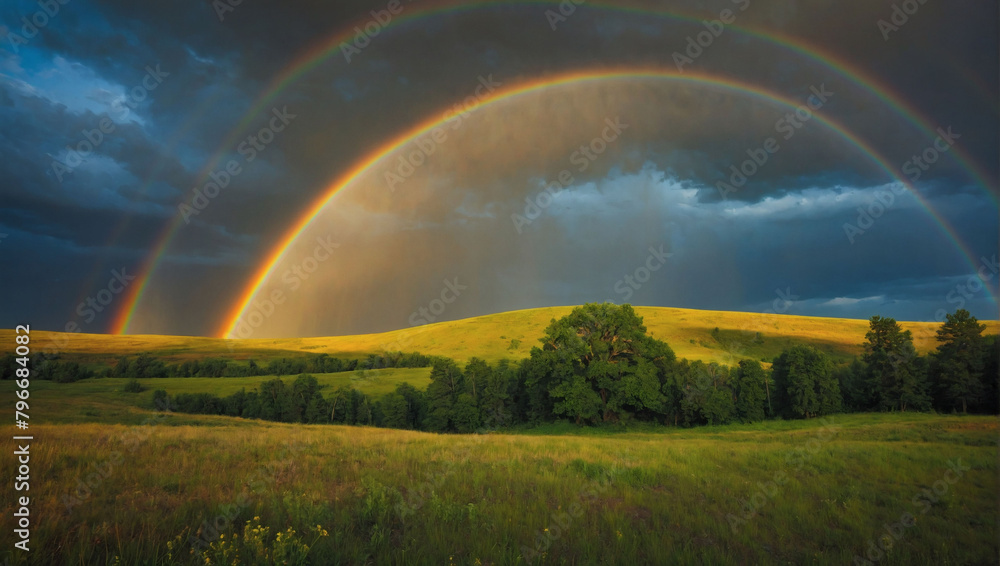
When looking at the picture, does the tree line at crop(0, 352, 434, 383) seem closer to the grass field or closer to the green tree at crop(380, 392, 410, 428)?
the green tree at crop(380, 392, 410, 428)

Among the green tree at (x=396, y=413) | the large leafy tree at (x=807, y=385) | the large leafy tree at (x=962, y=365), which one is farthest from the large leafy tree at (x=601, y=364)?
the large leafy tree at (x=962, y=365)

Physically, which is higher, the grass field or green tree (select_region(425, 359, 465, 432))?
the grass field

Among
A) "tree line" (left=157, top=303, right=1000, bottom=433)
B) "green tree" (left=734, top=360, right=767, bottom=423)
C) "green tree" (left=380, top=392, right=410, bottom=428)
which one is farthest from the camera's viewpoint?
"green tree" (left=380, top=392, right=410, bottom=428)

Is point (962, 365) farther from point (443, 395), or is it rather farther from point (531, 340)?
point (531, 340)

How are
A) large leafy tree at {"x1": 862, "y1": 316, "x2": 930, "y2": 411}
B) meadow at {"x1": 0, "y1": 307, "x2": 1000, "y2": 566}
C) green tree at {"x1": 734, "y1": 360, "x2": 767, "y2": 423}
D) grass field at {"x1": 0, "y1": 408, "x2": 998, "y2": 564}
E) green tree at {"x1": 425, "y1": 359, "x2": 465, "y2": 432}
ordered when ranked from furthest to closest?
1. green tree at {"x1": 425, "y1": 359, "x2": 465, "y2": 432}
2. green tree at {"x1": 734, "y1": 360, "x2": 767, "y2": 423}
3. large leafy tree at {"x1": 862, "y1": 316, "x2": 930, "y2": 411}
4. grass field at {"x1": 0, "y1": 408, "x2": 998, "y2": 564}
5. meadow at {"x1": 0, "y1": 307, "x2": 1000, "y2": 566}

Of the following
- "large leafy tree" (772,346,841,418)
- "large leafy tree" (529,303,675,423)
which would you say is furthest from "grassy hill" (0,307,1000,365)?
"large leafy tree" (529,303,675,423)

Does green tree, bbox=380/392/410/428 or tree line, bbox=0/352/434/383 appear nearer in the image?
green tree, bbox=380/392/410/428

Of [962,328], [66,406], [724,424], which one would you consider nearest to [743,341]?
[962,328]

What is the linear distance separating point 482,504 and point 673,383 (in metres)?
46.2

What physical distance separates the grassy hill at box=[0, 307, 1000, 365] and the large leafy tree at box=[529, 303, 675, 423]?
1939 inches

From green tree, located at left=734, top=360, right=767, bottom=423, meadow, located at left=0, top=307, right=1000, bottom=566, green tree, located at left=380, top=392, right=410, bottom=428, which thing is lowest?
green tree, located at left=380, top=392, right=410, bottom=428

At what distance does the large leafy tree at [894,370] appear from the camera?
46938mm

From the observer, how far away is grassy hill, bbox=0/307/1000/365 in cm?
10800

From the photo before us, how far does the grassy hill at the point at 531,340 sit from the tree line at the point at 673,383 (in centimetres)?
3506
